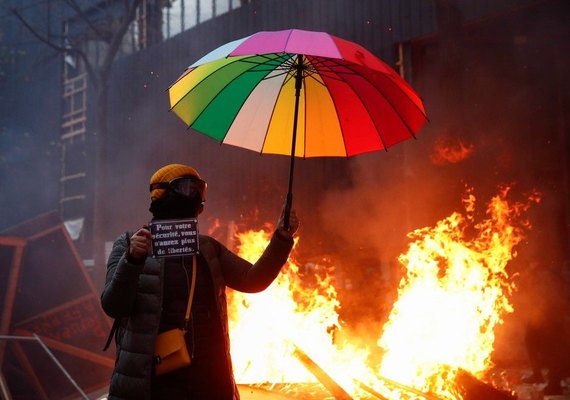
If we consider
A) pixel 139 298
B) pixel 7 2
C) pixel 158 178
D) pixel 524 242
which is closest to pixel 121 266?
pixel 139 298

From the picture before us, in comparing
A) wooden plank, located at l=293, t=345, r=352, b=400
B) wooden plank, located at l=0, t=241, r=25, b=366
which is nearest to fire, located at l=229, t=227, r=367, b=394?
wooden plank, located at l=293, t=345, r=352, b=400

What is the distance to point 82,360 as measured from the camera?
31.8 feet

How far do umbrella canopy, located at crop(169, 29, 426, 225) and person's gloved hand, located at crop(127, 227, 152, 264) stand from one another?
1551mm

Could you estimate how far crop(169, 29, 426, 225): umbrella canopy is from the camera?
12.8ft

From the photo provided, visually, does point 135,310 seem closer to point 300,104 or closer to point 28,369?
point 300,104

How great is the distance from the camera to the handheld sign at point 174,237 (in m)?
2.59

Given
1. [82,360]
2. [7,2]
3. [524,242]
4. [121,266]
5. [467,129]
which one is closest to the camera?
[121,266]

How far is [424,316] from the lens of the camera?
25.0 feet

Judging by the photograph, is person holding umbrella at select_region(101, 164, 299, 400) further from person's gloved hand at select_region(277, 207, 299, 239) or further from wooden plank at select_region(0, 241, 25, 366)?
wooden plank at select_region(0, 241, 25, 366)

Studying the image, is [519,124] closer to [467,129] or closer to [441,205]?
[467,129]

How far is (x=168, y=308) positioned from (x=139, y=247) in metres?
0.41

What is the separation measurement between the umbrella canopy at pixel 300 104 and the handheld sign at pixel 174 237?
1.38 meters

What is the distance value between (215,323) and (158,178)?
2.64ft

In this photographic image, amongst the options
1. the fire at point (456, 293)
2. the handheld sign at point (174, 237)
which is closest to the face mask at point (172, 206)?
the handheld sign at point (174, 237)
